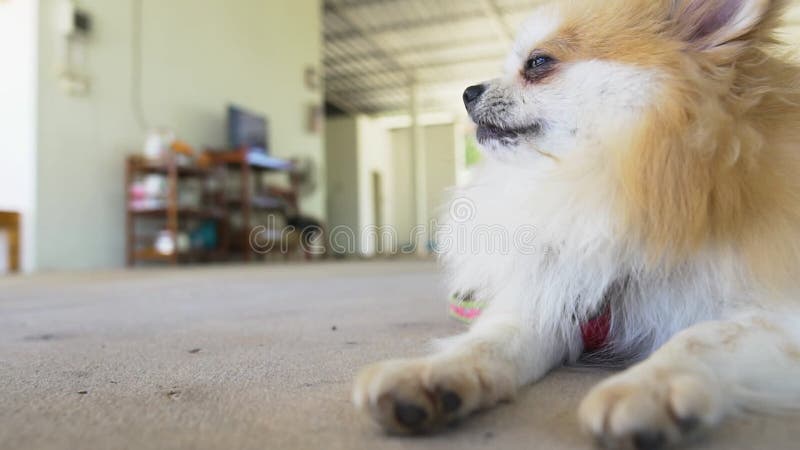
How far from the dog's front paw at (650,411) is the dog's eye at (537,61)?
68cm

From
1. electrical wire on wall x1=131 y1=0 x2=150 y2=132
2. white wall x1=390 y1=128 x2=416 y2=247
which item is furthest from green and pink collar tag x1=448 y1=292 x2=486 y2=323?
white wall x1=390 y1=128 x2=416 y2=247

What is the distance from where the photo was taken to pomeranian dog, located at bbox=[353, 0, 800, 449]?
2.11ft

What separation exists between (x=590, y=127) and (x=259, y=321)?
989 millimetres

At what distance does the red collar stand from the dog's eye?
0.46 metres

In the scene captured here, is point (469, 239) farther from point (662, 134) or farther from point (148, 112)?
point (148, 112)

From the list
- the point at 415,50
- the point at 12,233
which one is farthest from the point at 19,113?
the point at 415,50

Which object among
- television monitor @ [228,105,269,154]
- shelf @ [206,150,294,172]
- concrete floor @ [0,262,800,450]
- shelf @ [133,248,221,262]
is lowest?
concrete floor @ [0,262,800,450]

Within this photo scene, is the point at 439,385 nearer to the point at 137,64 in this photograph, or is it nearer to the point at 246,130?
the point at 137,64

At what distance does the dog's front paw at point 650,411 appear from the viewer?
499 millimetres

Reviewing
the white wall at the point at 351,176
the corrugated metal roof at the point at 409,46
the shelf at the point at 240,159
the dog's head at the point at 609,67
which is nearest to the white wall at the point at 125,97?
the shelf at the point at 240,159

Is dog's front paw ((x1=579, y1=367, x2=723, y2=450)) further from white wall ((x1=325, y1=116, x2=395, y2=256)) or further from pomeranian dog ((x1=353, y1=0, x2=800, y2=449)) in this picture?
white wall ((x1=325, y1=116, x2=395, y2=256))

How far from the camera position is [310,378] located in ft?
2.74

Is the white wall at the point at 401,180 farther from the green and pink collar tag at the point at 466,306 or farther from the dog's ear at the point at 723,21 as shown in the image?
the dog's ear at the point at 723,21

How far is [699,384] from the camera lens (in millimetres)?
537
